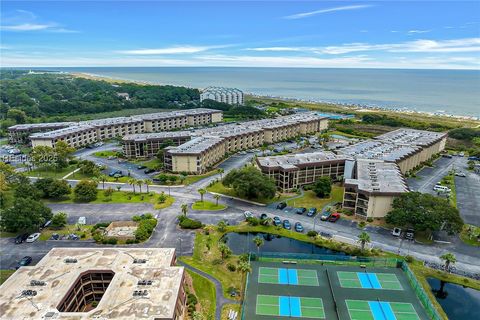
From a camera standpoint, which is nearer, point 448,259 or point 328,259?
point 448,259

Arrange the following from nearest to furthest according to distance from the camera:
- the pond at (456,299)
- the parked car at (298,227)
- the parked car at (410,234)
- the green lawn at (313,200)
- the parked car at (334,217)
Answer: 1. the pond at (456,299)
2. the parked car at (410,234)
3. the parked car at (298,227)
4. the parked car at (334,217)
5. the green lawn at (313,200)

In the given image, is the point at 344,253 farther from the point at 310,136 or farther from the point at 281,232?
the point at 310,136

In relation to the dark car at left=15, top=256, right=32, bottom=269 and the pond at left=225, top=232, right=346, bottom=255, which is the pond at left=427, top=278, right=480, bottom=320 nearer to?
the pond at left=225, top=232, right=346, bottom=255

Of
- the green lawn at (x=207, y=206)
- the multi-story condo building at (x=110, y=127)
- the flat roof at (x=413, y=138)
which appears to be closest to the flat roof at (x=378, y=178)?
the green lawn at (x=207, y=206)

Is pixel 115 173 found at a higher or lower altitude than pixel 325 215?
higher

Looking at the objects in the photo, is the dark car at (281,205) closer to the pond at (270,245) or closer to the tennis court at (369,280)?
the pond at (270,245)

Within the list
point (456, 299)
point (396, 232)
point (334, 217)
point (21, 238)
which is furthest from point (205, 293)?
point (396, 232)

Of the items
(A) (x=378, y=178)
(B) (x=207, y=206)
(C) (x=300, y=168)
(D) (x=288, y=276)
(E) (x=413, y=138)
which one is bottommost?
(D) (x=288, y=276)

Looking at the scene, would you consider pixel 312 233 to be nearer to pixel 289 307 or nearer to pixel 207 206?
pixel 289 307
